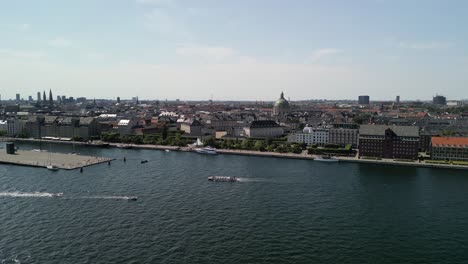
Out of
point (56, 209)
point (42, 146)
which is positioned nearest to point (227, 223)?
point (56, 209)

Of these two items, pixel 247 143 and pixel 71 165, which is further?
pixel 247 143

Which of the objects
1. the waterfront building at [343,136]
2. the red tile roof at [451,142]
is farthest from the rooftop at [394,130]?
the waterfront building at [343,136]

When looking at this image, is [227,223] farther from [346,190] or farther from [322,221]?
[346,190]

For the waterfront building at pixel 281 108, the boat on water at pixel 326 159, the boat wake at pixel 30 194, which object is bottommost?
the boat wake at pixel 30 194

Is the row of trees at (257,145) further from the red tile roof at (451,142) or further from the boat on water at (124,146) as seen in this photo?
the red tile roof at (451,142)

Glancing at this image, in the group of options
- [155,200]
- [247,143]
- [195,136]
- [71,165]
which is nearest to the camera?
[155,200]

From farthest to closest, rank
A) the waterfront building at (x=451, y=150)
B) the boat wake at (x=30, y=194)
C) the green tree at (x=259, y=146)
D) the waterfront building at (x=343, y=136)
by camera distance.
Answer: the waterfront building at (x=343, y=136) < the green tree at (x=259, y=146) < the waterfront building at (x=451, y=150) < the boat wake at (x=30, y=194)

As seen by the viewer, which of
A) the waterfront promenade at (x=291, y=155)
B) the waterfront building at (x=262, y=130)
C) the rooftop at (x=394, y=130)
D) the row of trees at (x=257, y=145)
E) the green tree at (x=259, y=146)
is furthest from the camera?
the waterfront building at (x=262, y=130)
